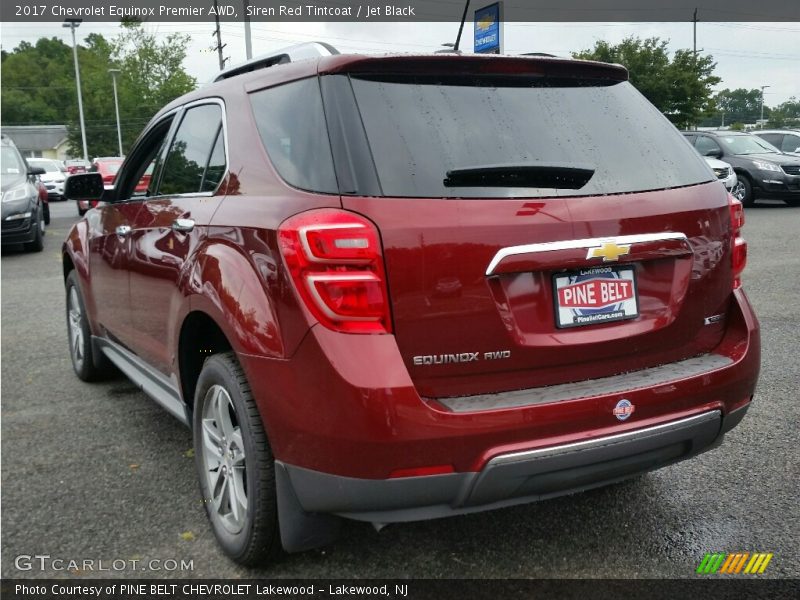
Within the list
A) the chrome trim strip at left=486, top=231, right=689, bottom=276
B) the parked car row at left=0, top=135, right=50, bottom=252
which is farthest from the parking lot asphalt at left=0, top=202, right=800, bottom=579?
the parked car row at left=0, top=135, right=50, bottom=252

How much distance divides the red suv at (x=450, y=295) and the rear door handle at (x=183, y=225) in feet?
0.27

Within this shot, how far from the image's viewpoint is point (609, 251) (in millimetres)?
2506

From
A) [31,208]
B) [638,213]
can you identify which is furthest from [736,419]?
[31,208]

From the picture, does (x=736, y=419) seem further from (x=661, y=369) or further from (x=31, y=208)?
(x=31, y=208)

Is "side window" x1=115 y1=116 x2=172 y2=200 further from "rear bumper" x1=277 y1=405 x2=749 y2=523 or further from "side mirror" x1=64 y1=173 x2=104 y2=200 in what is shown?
"rear bumper" x1=277 y1=405 x2=749 y2=523

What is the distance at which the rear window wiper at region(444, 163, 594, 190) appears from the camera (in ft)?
7.94

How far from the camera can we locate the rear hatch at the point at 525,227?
2.33 metres

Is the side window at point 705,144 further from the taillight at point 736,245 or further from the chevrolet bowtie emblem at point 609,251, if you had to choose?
the chevrolet bowtie emblem at point 609,251

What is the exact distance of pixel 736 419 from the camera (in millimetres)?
2832

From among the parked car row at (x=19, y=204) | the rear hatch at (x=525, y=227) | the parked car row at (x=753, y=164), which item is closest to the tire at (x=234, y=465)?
the rear hatch at (x=525, y=227)

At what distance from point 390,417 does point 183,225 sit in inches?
56.7

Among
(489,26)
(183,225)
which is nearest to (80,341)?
(183,225)

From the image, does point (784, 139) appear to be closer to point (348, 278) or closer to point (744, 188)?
point (744, 188)

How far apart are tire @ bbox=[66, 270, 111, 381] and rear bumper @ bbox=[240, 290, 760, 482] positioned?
9.61 feet
